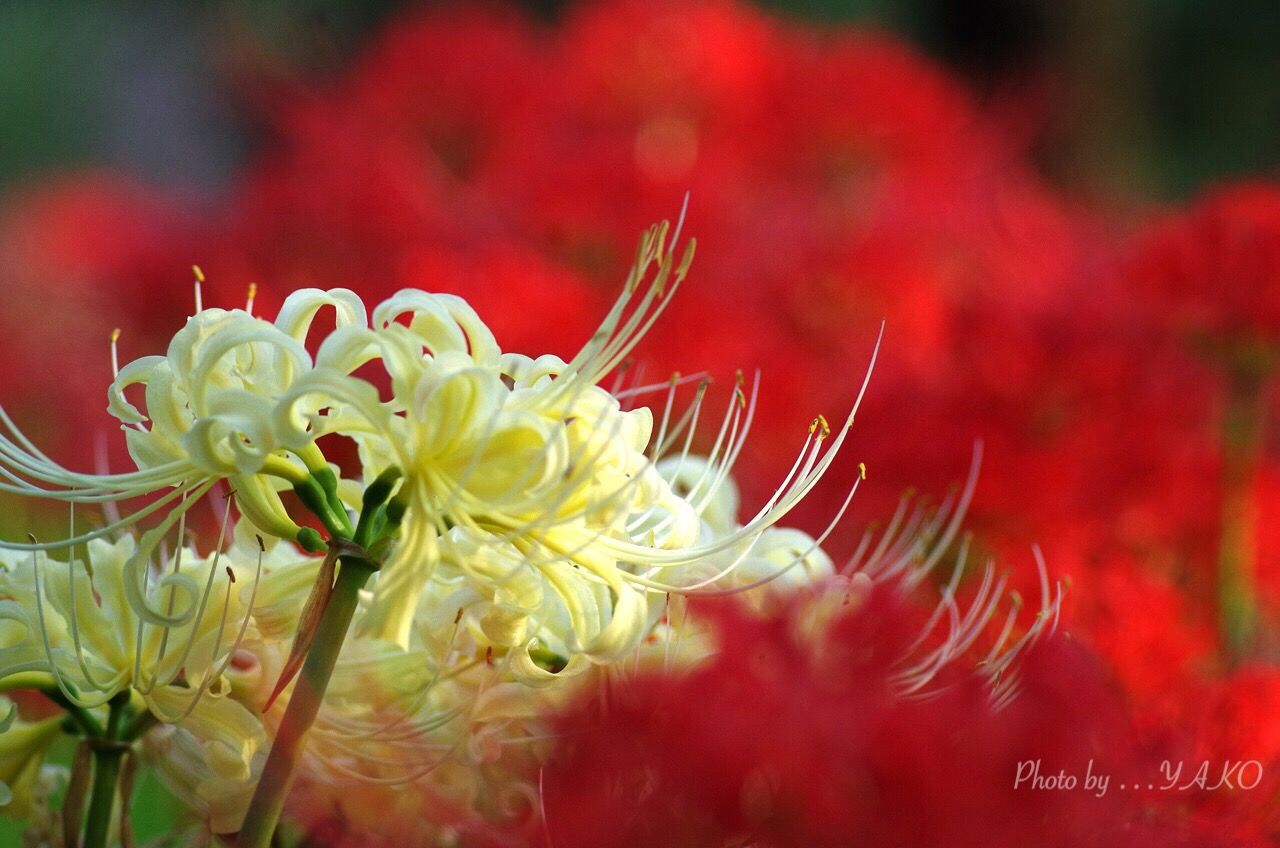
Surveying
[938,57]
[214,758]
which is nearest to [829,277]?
[214,758]

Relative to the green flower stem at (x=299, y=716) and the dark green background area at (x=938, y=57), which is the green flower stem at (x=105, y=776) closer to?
the green flower stem at (x=299, y=716)

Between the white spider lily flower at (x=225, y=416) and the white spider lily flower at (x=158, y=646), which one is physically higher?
the white spider lily flower at (x=225, y=416)

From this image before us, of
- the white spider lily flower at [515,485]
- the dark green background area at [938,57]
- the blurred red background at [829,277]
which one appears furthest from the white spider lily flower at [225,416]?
the dark green background area at [938,57]

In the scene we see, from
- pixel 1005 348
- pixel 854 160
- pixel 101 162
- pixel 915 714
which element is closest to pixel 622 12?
pixel 854 160

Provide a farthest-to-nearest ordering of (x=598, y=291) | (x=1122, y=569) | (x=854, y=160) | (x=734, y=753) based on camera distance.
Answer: (x=854, y=160), (x=598, y=291), (x=1122, y=569), (x=734, y=753)

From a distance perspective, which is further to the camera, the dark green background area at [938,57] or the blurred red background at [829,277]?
the dark green background area at [938,57]

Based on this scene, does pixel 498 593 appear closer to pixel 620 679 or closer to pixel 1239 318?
pixel 620 679

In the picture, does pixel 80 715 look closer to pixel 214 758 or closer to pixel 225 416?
pixel 214 758
